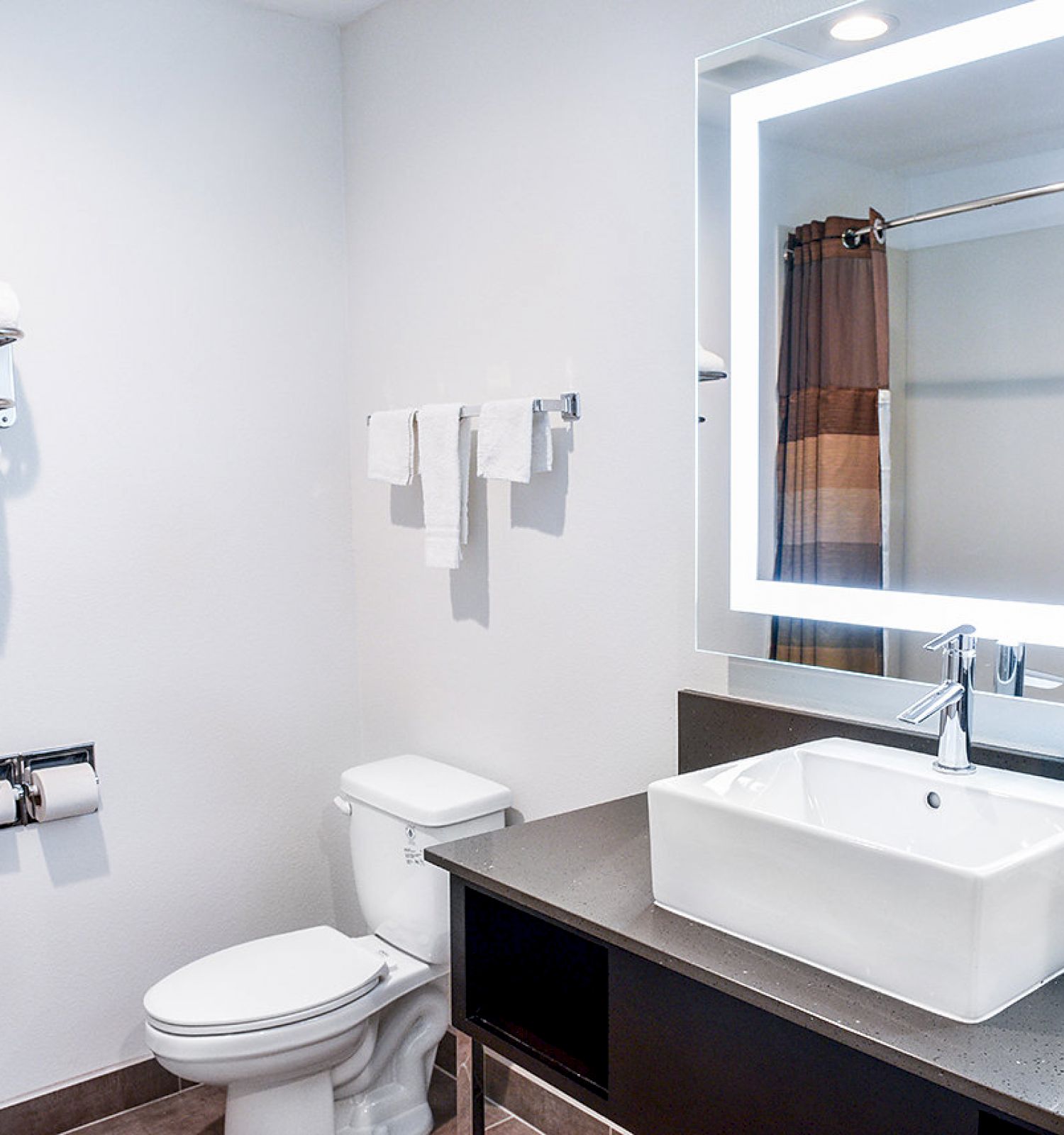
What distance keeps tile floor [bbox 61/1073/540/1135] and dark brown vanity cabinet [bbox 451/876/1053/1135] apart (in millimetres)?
872

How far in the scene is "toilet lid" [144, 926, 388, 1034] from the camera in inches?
79.6

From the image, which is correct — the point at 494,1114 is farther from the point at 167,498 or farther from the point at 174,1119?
the point at 167,498

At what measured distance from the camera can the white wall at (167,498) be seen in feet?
7.54

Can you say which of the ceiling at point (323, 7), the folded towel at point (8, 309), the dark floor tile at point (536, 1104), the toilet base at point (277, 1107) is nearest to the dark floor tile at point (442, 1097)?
the dark floor tile at point (536, 1104)

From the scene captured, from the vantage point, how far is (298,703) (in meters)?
2.71

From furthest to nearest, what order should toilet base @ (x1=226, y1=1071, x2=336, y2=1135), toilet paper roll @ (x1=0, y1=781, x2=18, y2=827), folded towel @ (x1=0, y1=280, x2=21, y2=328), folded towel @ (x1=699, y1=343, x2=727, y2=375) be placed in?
1. toilet paper roll @ (x1=0, y1=781, x2=18, y2=827)
2. toilet base @ (x1=226, y1=1071, x2=336, y2=1135)
3. folded towel @ (x1=0, y1=280, x2=21, y2=328)
4. folded towel @ (x1=699, y1=343, x2=727, y2=375)

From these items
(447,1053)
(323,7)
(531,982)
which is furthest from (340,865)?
(323,7)

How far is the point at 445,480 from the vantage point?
2309mm

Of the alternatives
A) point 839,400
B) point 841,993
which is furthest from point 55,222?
point 841,993

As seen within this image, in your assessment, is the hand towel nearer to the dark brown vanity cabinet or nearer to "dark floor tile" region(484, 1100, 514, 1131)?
the dark brown vanity cabinet

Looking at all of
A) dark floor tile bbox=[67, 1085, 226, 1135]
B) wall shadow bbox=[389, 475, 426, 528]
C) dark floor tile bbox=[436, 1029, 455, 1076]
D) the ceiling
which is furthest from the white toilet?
the ceiling

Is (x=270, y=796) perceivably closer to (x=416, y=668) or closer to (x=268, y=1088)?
(x=416, y=668)

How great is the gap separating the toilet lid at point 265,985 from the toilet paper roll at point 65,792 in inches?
14.9

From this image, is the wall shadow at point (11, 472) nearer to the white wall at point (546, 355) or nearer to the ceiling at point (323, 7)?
the white wall at point (546, 355)
